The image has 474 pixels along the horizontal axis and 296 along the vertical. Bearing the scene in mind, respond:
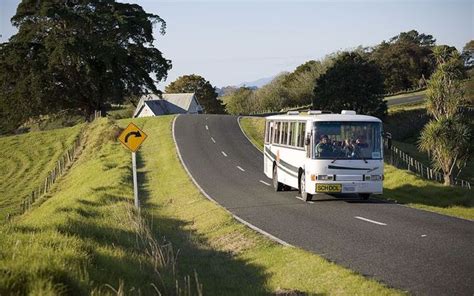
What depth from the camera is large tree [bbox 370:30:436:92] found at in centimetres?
9575

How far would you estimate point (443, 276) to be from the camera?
349 inches

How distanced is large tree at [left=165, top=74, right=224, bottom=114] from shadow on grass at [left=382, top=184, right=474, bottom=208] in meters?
82.7

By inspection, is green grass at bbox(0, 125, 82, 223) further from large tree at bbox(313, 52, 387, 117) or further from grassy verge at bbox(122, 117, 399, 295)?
large tree at bbox(313, 52, 387, 117)

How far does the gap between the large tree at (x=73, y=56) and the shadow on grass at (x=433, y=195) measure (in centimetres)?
3162

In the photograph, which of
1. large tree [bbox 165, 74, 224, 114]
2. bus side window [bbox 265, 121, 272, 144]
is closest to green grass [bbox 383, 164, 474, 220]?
bus side window [bbox 265, 121, 272, 144]

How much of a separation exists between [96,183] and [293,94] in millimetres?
67101

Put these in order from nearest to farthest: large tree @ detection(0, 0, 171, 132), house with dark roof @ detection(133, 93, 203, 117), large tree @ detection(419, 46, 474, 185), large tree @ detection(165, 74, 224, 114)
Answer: large tree @ detection(419, 46, 474, 185)
large tree @ detection(0, 0, 171, 132)
house with dark roof @ detection(133, 93, 203, 117)
large tree @ detection(165, 74, 224, 114)

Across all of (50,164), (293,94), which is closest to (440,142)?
(50,164)

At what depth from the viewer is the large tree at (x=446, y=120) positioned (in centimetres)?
3058

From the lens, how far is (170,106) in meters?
95.8

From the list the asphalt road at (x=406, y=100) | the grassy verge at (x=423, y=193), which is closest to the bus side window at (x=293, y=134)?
the grassy verge at (x=423, y=193)

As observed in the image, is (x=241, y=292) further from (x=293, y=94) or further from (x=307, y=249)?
(x=293, y=94)

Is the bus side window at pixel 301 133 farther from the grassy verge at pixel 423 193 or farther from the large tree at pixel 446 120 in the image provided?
the large tree at pixel 446 120

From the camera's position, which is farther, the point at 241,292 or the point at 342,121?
the point at 342,121
